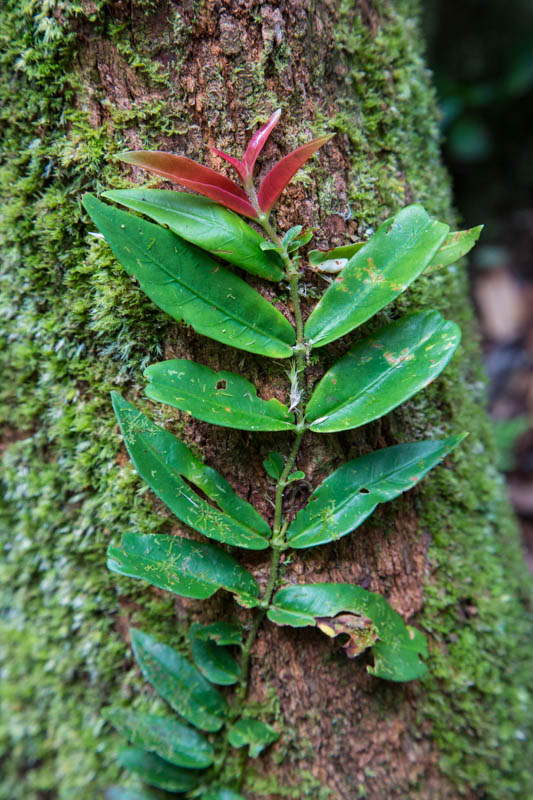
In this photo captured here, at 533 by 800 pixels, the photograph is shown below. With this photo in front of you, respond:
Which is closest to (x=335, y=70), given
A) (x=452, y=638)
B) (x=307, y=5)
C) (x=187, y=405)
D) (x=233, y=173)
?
(x=307, y=5)

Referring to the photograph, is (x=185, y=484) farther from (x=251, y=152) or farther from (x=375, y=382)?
(x=251, y=152)

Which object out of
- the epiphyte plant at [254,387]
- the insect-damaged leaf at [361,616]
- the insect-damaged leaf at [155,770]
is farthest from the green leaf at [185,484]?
the insect-damaged leaf at [155,770]

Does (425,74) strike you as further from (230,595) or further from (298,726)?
(298,726)

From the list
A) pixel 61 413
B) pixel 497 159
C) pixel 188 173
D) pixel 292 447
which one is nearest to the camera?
pixel 188 173

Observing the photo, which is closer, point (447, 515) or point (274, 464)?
point (274, 464)

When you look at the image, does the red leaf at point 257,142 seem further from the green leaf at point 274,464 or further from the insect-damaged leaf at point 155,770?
the insect-damaged leaf at point 155,770

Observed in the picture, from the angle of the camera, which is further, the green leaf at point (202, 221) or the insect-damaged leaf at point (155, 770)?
the insect-damaged leaf at point (155, 770)

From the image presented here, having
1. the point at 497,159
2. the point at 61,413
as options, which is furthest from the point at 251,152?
the point at 497,159
